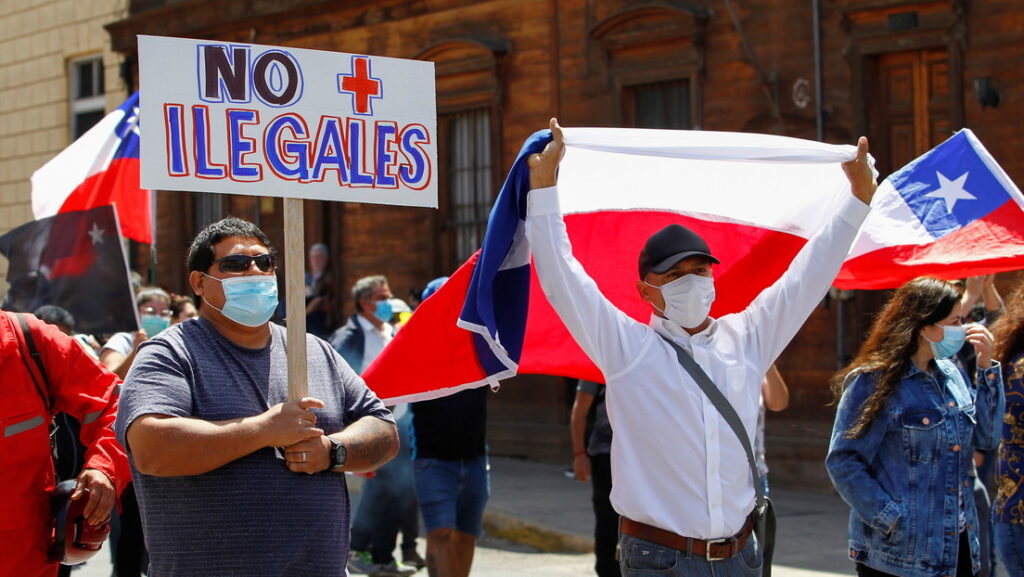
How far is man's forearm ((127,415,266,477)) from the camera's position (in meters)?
3.95

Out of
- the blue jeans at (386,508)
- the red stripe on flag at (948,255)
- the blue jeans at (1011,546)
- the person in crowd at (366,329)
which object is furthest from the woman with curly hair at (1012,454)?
the person in crowd at (366,329)

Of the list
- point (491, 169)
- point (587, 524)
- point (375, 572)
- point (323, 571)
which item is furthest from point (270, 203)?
point (323, 571)

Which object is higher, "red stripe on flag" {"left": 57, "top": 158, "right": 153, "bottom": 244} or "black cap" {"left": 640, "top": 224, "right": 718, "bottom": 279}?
"red stripe on flag" {"left": 57, "top": 158, "right": 153, "bottom": 244}

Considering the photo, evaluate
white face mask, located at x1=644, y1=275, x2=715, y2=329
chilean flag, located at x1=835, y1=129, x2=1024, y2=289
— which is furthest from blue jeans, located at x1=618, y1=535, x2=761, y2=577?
chilean flag, located at x1=835, y1=129, x2=1024, y2=289

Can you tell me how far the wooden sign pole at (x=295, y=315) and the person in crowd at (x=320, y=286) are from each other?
10895 millimetres

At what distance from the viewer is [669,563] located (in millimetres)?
4418

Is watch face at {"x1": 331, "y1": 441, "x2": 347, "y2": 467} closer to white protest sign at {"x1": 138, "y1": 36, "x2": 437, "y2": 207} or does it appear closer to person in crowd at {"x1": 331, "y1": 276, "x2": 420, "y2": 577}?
white protest sign at {"x1": 138, "y1": 36, "x2": 437, "y2": 207}

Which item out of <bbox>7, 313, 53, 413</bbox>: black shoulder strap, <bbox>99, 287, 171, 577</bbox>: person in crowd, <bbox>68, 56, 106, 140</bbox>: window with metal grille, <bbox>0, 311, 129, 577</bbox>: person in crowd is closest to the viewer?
<bbox>0, 311, 129, 577</bbox>: person in crowd

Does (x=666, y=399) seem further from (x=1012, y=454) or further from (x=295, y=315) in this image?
(x=1012, y=454)

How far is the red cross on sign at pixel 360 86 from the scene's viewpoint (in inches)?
179

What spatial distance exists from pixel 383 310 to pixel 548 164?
5632 millimetres

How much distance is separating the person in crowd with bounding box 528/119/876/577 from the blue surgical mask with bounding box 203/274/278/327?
0.86 m

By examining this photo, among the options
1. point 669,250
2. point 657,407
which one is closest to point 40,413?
point 657,407

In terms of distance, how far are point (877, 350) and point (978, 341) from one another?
1.62ft
